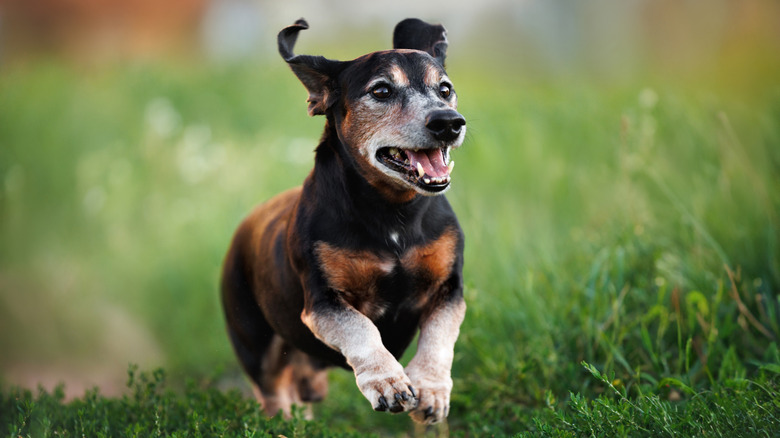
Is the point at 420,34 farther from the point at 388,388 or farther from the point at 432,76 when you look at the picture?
the point at 388,388

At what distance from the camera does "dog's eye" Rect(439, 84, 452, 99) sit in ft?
11.8

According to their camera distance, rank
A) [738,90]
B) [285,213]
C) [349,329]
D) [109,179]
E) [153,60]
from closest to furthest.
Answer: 1. [349,329]
2. [285,213]
3. [738,90]
4. [109,179]
5. [153,60]

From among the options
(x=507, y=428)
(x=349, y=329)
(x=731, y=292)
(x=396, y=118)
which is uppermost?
(x=396, y=118)

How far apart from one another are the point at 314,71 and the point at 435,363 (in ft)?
4.84

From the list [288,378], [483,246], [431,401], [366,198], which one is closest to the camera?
[431,401]

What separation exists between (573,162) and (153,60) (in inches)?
243

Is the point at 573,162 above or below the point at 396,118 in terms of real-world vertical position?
below

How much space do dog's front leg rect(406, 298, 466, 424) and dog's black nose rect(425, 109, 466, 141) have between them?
80cm

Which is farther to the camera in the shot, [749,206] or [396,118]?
[749,206]

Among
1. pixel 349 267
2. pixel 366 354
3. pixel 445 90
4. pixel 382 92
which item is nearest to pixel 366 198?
pixel 349 267

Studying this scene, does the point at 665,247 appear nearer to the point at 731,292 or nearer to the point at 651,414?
the point at 731,292

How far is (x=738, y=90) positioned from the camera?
6.64 metres

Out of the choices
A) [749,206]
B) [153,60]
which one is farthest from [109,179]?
[749,206]

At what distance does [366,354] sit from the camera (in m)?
3.19
